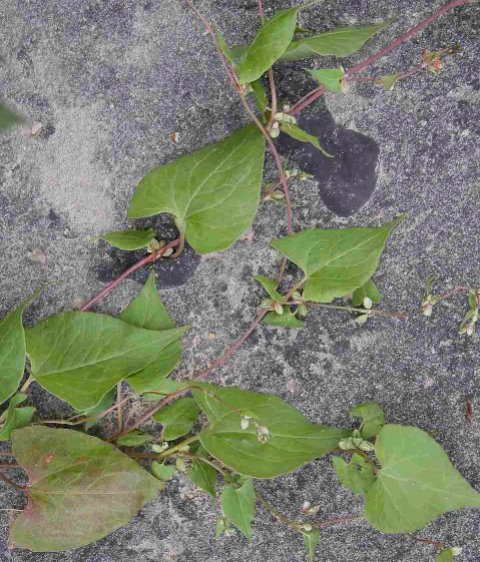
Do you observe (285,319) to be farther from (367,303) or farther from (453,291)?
(453,291)

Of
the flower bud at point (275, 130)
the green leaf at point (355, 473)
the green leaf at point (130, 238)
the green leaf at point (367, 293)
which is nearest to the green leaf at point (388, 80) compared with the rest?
the flower bud at point (275, 130)

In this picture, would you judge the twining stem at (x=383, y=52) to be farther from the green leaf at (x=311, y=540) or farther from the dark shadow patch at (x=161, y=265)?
the green leaf at (x=311, y=540)

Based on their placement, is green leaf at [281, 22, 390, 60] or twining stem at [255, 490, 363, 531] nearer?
green leaf at [281, 22, 390, 60]

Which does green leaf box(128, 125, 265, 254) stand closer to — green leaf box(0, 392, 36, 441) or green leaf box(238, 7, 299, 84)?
green leaf box(238, 7, 299, 84)

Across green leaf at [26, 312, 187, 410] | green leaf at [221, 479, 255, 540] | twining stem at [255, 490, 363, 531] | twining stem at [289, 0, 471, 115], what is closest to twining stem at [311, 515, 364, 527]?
twining stem at [255, 490, 363, 531]

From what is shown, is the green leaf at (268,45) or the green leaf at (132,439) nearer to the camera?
the green leaf at (268,45)
